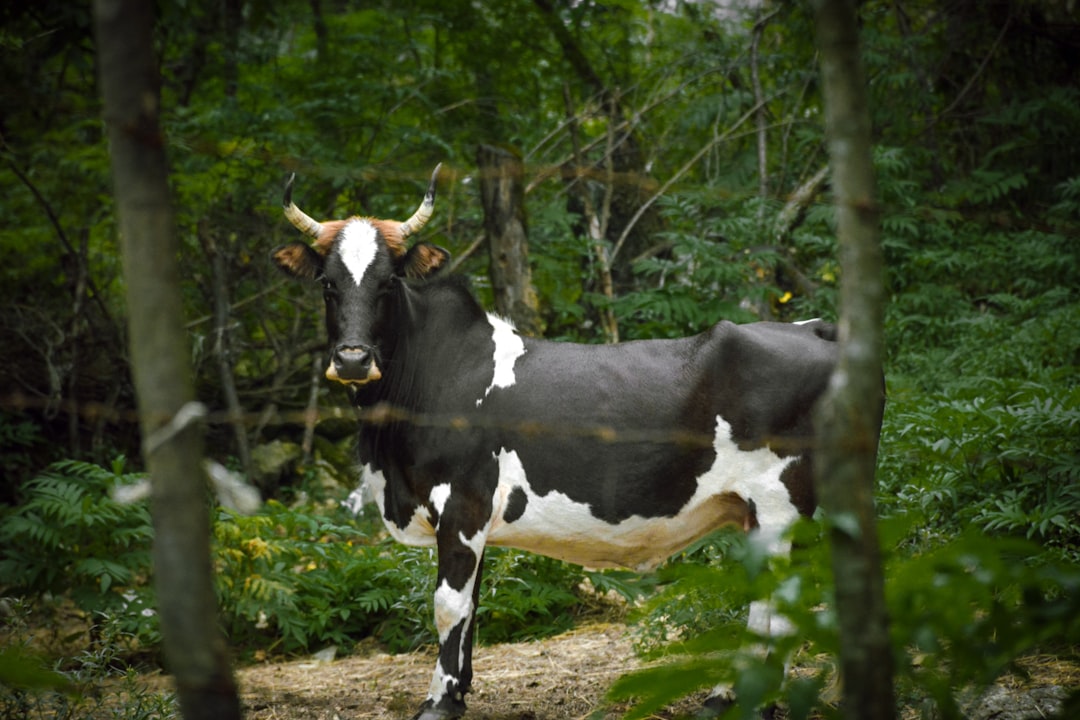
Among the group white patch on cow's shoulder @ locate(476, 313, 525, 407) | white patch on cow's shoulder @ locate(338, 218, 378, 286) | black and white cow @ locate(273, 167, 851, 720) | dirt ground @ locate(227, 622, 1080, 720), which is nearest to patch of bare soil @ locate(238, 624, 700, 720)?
dirt ground @ locate(227, 622, 1080, 720)

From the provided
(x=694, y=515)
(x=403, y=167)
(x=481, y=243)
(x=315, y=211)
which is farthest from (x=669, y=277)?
(x=694, y=515)

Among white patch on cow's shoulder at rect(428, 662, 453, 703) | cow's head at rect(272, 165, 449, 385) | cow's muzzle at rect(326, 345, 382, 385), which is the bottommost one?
white patch on cow's shoulder at rect(428, 662, 453, 703)

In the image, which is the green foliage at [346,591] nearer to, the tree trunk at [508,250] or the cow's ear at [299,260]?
the cow's ear at [299,260]

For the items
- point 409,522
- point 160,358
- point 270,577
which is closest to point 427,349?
point 409,522

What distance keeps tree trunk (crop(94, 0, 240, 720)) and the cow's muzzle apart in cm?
308

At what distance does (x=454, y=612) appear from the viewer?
16.0 ft

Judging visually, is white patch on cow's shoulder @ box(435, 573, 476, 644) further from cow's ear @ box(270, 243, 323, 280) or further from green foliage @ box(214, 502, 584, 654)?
cow's ear @ box(270, 243, 323, 280)

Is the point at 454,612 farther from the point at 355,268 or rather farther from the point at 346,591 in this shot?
the point at 346,591

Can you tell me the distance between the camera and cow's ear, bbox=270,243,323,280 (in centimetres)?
537

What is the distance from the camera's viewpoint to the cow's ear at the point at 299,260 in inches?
211

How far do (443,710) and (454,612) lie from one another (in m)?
0.46

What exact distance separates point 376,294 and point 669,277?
559cm

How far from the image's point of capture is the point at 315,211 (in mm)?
10383

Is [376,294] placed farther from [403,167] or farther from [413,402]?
[403,167]
